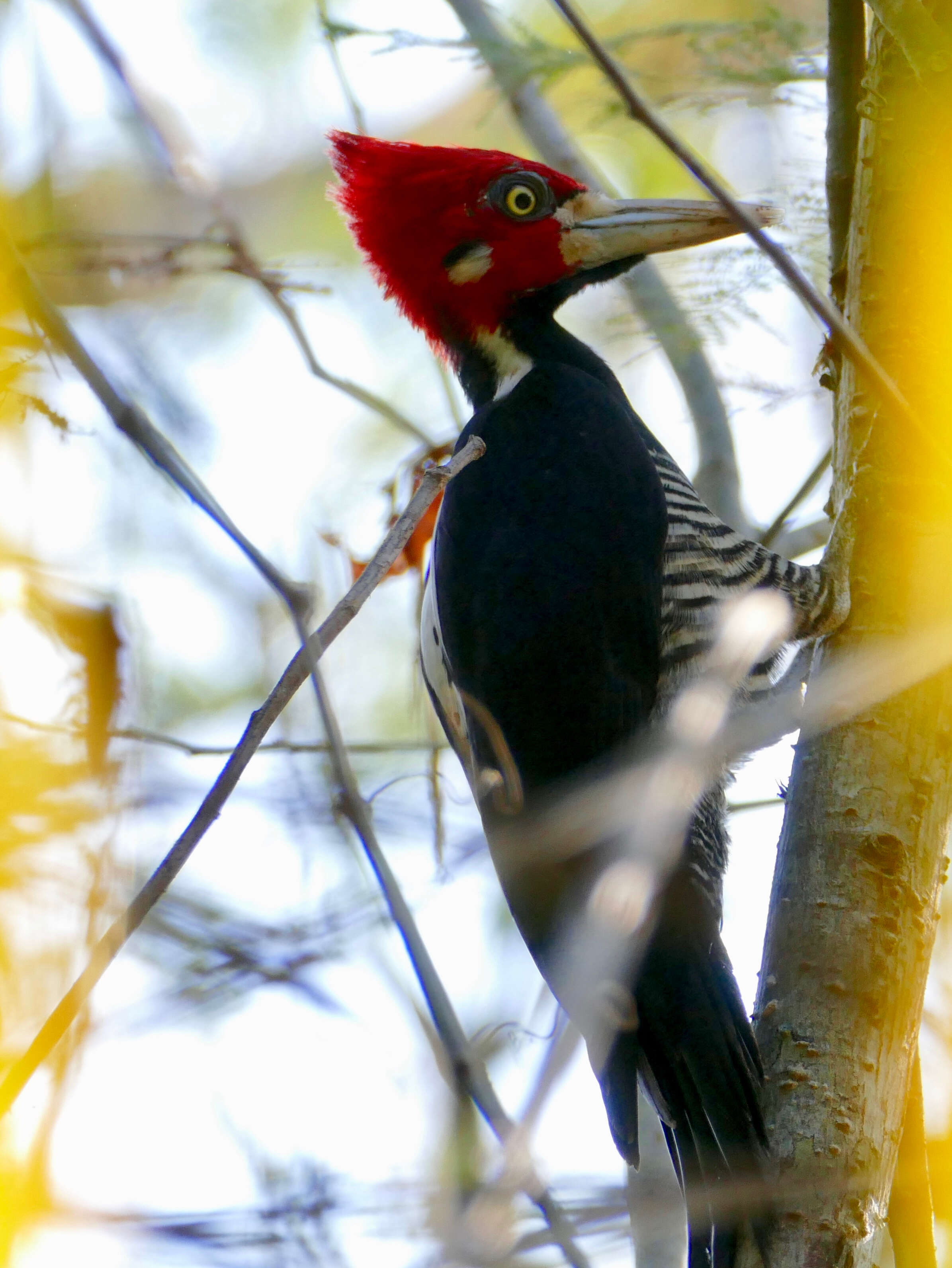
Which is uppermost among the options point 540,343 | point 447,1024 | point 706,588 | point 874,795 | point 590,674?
point 540,343

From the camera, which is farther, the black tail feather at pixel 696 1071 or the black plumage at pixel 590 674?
the black plumage at pixel 590 674

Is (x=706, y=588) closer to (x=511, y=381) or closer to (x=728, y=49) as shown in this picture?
(x=511, y=381)

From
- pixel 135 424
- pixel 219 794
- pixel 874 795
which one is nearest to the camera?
pixel 219 794

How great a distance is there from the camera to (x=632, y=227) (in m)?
3.44

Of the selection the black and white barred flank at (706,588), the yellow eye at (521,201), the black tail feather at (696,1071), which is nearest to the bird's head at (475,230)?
the yellow eye at (521,201)

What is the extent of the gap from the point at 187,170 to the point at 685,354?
7.06 ft

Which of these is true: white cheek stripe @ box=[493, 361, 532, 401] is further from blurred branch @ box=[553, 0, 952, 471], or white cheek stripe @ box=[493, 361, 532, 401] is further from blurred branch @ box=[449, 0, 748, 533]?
blurred branch @ box=[553, 0, 952, 471]

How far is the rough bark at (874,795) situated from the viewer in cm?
203

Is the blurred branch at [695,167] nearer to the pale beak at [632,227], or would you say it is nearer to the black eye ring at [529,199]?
the pale beak at [632,227]

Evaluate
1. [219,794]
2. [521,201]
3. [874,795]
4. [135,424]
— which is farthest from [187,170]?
[521,201]

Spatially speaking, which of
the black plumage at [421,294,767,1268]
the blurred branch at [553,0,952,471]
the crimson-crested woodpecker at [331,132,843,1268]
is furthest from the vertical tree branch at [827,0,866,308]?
the blurred branch at [553,0,952,471]

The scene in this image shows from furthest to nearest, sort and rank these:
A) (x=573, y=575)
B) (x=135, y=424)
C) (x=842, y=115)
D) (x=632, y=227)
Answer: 1. (x=632, y=227)
2. (x=573, y=575)
3. (x=842, y=115)
4. (x=135, y=424)

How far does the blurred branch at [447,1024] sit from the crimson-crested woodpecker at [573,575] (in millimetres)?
677

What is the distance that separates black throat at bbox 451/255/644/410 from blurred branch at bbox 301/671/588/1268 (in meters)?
2.23
